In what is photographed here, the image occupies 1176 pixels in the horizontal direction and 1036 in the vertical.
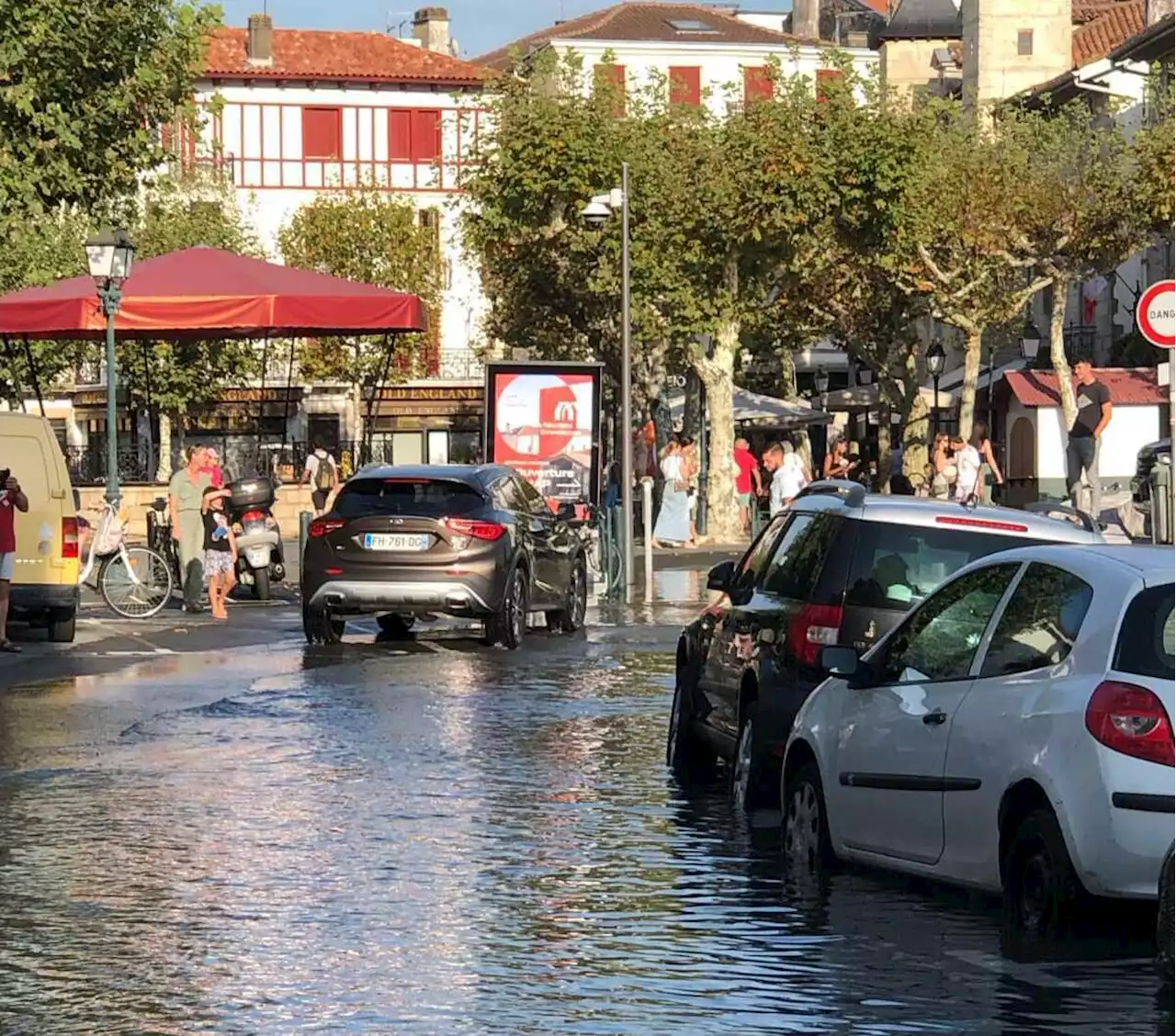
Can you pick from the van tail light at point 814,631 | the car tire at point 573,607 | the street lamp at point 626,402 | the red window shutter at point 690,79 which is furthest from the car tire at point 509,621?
the red window shutter at point 690,79

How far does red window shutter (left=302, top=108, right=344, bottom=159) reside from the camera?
320ft

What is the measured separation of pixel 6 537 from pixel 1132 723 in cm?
1603

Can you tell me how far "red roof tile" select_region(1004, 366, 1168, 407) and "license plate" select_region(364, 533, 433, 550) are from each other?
92.2 feet

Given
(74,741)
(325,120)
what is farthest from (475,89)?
(74,741)

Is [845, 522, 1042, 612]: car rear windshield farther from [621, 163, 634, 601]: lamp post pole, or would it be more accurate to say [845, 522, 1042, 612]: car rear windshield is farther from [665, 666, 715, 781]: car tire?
[621, 163, 634, 601]: lamp post pole

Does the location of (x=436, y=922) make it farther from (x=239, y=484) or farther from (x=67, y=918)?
(x=239, y=484)

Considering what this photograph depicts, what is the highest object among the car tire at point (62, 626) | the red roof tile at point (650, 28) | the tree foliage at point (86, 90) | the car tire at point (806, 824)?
the red roof tile at point (650, 28)

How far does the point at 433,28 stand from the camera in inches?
4601

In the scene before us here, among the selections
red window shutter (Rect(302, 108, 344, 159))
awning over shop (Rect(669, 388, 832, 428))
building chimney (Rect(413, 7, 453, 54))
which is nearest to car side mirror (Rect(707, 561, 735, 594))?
awning over shop (Rect(669, 388, 832, 428))

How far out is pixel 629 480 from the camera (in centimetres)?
3725

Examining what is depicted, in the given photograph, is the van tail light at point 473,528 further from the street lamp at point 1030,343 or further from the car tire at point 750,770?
the street lamp at point 1030,343

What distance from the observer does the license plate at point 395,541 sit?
79.3ft

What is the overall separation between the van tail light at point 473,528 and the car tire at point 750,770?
37.3ft

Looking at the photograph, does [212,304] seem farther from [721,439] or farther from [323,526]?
[721,439]
